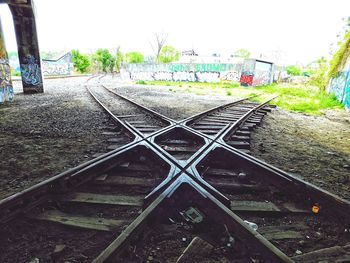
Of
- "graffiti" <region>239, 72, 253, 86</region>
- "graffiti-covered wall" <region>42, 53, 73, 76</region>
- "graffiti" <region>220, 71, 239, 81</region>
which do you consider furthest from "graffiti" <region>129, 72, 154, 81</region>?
"graffiti-covered wall" <region>42, 53, 73, 76</region>

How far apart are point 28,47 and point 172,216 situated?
14.4m

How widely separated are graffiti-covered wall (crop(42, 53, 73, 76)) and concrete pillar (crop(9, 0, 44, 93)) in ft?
120

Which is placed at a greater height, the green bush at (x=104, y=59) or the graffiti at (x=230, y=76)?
the green bush at (x=104, y=59)

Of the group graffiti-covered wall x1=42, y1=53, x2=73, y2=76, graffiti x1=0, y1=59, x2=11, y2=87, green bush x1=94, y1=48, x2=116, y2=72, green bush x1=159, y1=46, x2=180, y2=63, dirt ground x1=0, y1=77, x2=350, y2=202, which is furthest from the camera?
green bush x1=159, y1=46, x2=180, y2=63

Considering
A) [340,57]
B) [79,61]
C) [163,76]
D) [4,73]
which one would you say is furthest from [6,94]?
[79,61]

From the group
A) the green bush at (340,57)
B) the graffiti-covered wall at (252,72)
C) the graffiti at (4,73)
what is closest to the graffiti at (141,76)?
the graffiti-covered wall at (252,72)

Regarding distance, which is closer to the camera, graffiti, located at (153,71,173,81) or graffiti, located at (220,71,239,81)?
graffiti, located at (220,71,239,81)

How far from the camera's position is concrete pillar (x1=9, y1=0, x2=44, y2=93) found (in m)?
12.0

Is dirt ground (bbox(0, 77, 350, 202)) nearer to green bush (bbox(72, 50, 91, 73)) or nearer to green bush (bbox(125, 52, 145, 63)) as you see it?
green bush (bbox(72, 50, 91, 73))

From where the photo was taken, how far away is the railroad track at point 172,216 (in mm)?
1717

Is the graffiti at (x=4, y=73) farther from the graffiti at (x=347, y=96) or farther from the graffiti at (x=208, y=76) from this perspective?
the graffiti at (x=208, y=76)

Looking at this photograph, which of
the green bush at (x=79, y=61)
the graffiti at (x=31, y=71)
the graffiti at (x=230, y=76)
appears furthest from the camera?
the green bush at (x=79, y=61)

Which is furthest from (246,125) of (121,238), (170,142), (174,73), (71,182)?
(174,73)

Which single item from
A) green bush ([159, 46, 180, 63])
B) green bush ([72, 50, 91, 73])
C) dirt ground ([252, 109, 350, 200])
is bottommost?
A: dirt ground ([252, 109, 350, 200])
